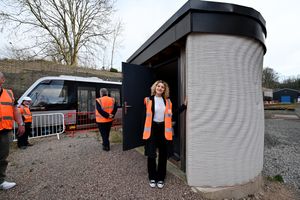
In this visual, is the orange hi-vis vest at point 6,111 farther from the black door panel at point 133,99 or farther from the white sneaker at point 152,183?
the white sneaker at point 152,183

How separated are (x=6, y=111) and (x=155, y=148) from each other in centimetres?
248

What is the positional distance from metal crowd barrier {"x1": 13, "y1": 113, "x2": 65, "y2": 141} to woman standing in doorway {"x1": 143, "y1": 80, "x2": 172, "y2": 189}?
193 inches

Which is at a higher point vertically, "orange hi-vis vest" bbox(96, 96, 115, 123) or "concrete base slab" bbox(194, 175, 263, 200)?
"orange hi-vis vest" bbox(96, 96, 115, 123)

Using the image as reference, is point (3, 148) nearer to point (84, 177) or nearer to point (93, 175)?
point (84, 177)

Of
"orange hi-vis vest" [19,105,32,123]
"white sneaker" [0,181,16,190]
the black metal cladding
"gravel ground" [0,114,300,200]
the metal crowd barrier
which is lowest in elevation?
"gravel ground" [0,114,300,200]

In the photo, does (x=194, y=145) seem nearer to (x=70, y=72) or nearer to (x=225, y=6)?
(x=225, y=6)

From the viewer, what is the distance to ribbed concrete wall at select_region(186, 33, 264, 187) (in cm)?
Result: 251

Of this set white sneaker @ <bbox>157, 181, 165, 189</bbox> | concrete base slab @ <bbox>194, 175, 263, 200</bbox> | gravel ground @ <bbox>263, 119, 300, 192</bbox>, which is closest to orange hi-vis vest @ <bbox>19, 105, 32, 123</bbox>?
white sneaker @ <bbox>157, 181, 165, 189</bbox>

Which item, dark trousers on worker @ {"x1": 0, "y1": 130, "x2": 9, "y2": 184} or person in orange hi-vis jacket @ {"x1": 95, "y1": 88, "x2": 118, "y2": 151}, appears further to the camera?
person in orange hi-vis jacket @ {"x1": 95, "y1": 88, "x2": 118, "y2": 151}

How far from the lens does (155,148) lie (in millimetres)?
2596

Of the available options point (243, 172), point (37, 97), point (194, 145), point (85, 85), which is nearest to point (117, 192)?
point (194, 145)

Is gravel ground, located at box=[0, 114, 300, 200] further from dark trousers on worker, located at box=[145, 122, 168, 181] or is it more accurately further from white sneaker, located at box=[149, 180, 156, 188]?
dark trousers on worker, located at box=[145, 122, 168, 181]

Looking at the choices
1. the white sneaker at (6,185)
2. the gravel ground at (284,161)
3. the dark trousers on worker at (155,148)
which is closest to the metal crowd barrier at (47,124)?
the white sneaker at (6,185)

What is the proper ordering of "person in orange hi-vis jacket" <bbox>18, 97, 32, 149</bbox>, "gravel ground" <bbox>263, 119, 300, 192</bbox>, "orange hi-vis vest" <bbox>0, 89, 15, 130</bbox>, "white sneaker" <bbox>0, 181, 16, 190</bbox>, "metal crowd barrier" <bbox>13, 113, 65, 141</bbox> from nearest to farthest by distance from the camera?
"orange hi-vis vest" <bbox>0, 89, 15, 130</bbox> → "white sneaker" <bbox>0, 181, 16, 190</bbox> → "gravel ground" <bbox>263, 119, 300, 192</bbox> → "person in orange hi-vis jacket" <bbox>18, 97, 32, 149</bbox> → "metal crowd barrier" <bbox>13, 113, 65, 141</bbox>
